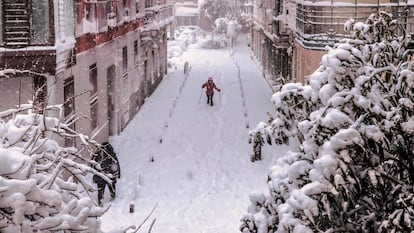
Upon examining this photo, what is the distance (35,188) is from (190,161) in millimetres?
15360

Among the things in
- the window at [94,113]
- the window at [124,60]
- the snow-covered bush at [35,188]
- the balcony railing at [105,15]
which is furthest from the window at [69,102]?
the snow-covered bush at [35,188]

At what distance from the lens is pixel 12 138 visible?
5.02 meters

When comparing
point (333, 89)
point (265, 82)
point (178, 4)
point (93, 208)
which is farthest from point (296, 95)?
point (178, 4)

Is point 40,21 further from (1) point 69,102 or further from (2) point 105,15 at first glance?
(2) point 105,15

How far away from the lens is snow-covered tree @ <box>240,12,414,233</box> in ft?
18.3

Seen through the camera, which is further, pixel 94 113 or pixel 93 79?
pixel 94 113

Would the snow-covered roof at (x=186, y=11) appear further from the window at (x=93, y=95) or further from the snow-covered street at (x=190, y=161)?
the window at (x=93, y=95)

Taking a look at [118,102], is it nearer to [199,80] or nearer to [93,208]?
[199,80]

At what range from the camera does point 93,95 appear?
1995 cm

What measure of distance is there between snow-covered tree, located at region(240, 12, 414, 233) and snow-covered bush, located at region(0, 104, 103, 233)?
198 centimetres

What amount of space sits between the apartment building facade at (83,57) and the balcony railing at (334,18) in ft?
21.5

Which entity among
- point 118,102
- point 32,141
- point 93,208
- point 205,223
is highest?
point 32,141

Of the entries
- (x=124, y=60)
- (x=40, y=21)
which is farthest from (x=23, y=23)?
(x=124, y=60)

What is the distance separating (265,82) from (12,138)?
3261 cm
